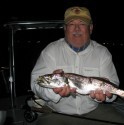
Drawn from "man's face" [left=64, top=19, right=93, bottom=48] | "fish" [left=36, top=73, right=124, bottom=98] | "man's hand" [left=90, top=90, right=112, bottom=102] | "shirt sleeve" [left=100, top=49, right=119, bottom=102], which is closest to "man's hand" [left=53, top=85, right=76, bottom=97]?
"fish" [left=36, top=73, right=124, bottom=98]

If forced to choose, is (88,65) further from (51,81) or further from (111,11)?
(111,11)

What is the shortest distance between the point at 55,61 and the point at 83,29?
689 millimetres

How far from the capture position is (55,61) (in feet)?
16.9

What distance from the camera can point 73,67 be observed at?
16.7 ft

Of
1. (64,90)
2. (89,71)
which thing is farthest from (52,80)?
(89,71)

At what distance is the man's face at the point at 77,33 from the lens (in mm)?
5164

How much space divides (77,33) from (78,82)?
996 millimetres

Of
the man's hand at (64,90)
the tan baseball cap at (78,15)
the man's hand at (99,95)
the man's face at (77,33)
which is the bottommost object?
the man's hand at (99,95)

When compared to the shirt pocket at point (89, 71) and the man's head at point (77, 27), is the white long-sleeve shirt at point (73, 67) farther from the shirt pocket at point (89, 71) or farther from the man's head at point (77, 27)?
the man's head at point (77, 27)

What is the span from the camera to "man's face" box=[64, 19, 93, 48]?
16.9 ft

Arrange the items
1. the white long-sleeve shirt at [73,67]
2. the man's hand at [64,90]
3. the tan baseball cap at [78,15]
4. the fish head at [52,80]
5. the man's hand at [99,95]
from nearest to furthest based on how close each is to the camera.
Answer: the fish head at [52,80]
the man's hand at [64,90]
the man's hand at [99,95]
the white long-sleeve shirt at [73,67]
the tan baseball cap at [78,15]

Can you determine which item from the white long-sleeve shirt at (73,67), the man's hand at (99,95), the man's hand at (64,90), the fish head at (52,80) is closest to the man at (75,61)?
the white long-sleeve shirt at (73,67)

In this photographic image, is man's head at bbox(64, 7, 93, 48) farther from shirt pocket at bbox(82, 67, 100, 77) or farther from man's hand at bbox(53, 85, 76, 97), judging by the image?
man's hand at bbox(53, 85, 76, 97)

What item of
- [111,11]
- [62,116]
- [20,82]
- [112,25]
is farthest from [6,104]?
[111,11]
